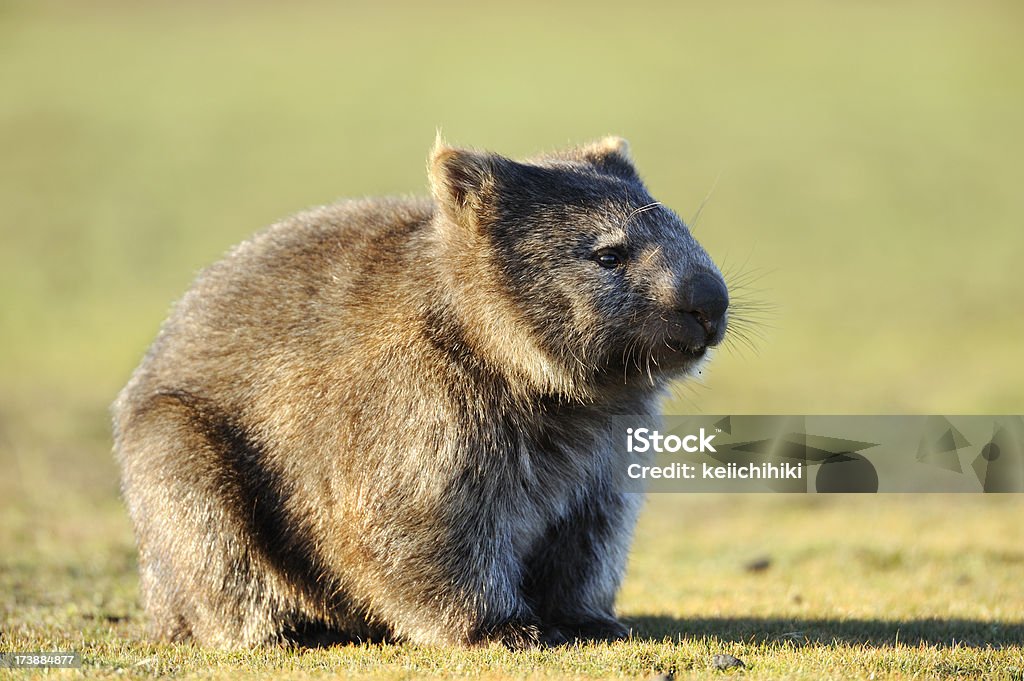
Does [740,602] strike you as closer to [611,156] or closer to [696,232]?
[611,156]

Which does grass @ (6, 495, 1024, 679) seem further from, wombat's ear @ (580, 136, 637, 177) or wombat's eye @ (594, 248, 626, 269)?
wombat's ear @ (580, 136, 637, 177)

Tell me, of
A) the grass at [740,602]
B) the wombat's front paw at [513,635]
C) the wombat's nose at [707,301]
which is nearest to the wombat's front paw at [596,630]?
the grass at [740,602]

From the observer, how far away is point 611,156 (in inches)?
377

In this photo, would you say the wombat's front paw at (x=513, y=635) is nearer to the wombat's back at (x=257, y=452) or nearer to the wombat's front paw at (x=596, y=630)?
the wombat's front paw at (x=596, y=630)

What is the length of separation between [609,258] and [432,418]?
155cm

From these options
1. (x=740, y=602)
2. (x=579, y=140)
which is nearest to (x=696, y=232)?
(x=579, y=140)

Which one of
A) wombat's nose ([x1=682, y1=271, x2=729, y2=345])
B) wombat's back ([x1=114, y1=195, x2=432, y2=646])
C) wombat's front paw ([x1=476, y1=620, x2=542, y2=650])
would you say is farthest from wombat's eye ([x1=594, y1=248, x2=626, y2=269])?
wombat's front paw ([x1=476, y1=620, x2=542, y2=650])

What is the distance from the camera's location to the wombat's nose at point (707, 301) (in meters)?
8.09

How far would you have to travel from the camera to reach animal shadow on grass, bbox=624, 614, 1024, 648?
29.6 feet

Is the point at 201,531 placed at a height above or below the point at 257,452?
below

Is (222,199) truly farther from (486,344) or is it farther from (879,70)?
(486,344)

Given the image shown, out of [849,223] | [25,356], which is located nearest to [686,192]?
[849,223]

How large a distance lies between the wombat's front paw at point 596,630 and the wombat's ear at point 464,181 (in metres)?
2.87

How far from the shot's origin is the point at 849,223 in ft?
159
